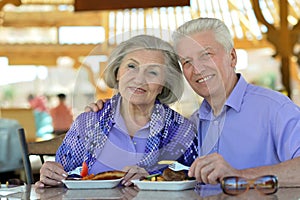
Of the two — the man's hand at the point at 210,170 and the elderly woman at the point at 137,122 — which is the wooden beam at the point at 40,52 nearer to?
the elderly woman at the point at 137,122

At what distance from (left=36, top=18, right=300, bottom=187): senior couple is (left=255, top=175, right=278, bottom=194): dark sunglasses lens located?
1.29ft

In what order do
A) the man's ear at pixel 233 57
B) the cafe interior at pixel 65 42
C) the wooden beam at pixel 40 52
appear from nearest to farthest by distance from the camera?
the man's ear at pixel 233 57, the cafe interior at pixel 65 42, the wooden beam at pixel 40 52

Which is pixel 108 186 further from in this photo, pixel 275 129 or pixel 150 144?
pixel 275 129

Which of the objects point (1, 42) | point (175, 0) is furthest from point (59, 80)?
point (175, 0)

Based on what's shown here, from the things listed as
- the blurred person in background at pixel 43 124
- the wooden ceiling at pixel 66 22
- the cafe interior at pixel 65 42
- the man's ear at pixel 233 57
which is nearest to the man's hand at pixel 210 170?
the man's ear at pixel 233 57

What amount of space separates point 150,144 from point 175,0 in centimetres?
321

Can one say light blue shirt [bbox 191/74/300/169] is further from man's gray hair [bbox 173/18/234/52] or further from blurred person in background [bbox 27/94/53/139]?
blurred person in background [bbox 27/94/53/139]

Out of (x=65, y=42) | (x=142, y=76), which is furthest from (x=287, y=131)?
(x=65, y=42)

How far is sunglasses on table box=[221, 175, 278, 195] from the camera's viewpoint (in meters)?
1.49

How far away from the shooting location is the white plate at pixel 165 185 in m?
1.65

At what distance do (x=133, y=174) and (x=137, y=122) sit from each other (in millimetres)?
260

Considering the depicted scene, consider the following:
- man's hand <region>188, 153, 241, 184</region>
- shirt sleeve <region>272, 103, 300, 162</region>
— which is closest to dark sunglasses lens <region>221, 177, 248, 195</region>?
man's hand <region>188, 153, 241, 184</region>

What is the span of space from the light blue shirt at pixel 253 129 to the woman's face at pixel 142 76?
0.57ft

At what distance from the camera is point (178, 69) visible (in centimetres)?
202
